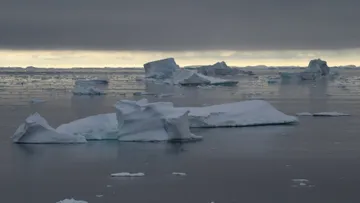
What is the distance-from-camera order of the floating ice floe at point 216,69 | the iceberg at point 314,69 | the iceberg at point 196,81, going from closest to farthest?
the iceberg at point 196,81 → the iceberg at point 314,69 → the floating ice floe at point 216,69

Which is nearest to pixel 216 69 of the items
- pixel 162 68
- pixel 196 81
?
pixel 162 68

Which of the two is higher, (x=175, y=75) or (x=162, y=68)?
(x=162, y=68)

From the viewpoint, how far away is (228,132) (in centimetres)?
1263

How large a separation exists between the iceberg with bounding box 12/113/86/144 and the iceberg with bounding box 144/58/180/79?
31793mm

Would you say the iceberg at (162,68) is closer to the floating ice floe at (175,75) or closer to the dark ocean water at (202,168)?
the floating ice floe at (175,75)

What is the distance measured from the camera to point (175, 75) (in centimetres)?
3988

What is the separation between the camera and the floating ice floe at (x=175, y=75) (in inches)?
1476

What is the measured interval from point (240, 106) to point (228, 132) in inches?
61.5

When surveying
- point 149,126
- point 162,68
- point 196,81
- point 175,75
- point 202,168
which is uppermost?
point 162,68

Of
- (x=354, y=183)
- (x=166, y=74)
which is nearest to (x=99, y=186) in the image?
(x=354, y=183)

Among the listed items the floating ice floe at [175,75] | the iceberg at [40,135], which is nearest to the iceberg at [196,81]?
the floating ice floe at [175,75]

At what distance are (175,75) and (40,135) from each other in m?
29.1

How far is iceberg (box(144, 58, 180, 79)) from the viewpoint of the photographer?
141 ft

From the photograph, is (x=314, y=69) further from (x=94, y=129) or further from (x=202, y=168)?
(x=202, y=168)
